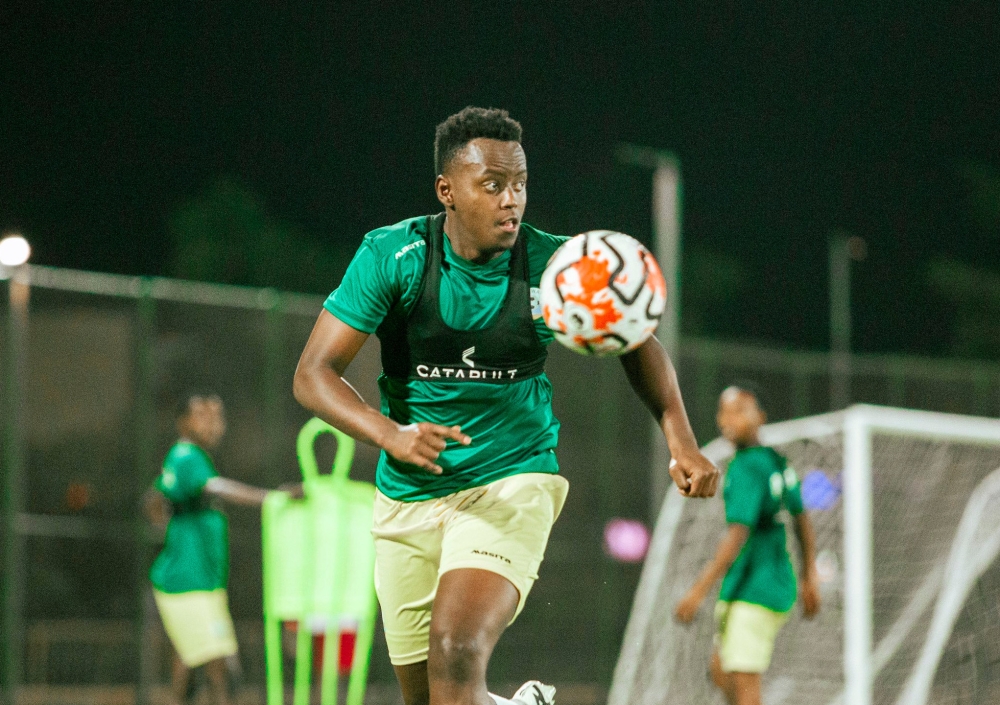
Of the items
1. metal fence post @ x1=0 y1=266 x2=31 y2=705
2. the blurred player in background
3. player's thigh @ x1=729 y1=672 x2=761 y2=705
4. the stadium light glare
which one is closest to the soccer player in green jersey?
player's thigh @ x1=729 y1=672 x2=761 y2=705

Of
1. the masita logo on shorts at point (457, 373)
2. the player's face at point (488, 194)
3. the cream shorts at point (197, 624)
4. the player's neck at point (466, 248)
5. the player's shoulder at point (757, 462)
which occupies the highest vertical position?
the player's face at point (488, 194)

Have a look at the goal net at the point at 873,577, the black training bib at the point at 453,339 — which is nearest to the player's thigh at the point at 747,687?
the goal net at the point at 873,577

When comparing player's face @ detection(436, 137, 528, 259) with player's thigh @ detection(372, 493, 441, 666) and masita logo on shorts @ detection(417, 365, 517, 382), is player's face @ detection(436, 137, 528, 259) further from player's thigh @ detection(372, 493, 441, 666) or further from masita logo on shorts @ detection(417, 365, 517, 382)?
player's thigh @ detection(372, 493, 441, 666)

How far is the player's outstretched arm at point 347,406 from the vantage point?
13.2ft

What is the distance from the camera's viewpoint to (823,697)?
A: 355 inches

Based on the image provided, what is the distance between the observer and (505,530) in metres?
4.72

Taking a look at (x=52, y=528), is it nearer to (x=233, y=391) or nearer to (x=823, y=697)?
(x=233, y=391)

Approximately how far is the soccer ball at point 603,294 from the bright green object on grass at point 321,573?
5926 mm

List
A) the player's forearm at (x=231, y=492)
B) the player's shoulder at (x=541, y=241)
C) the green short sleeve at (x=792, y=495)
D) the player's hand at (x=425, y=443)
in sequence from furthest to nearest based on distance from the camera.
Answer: the player's forearm at (x=231, y=492) → the green short sleeve at (x=792, y=495) → the player's shoulder at (x=541, y=241) → the player's hand at (x=425, y=443)

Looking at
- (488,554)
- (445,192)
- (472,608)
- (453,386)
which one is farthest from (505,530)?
(445,192)

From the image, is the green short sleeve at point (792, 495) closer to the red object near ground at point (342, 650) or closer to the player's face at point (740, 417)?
the player's face at point (740, 417)

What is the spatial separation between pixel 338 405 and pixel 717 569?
141 inches

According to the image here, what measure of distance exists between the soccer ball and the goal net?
9.70 feet

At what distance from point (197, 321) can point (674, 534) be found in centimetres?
449
